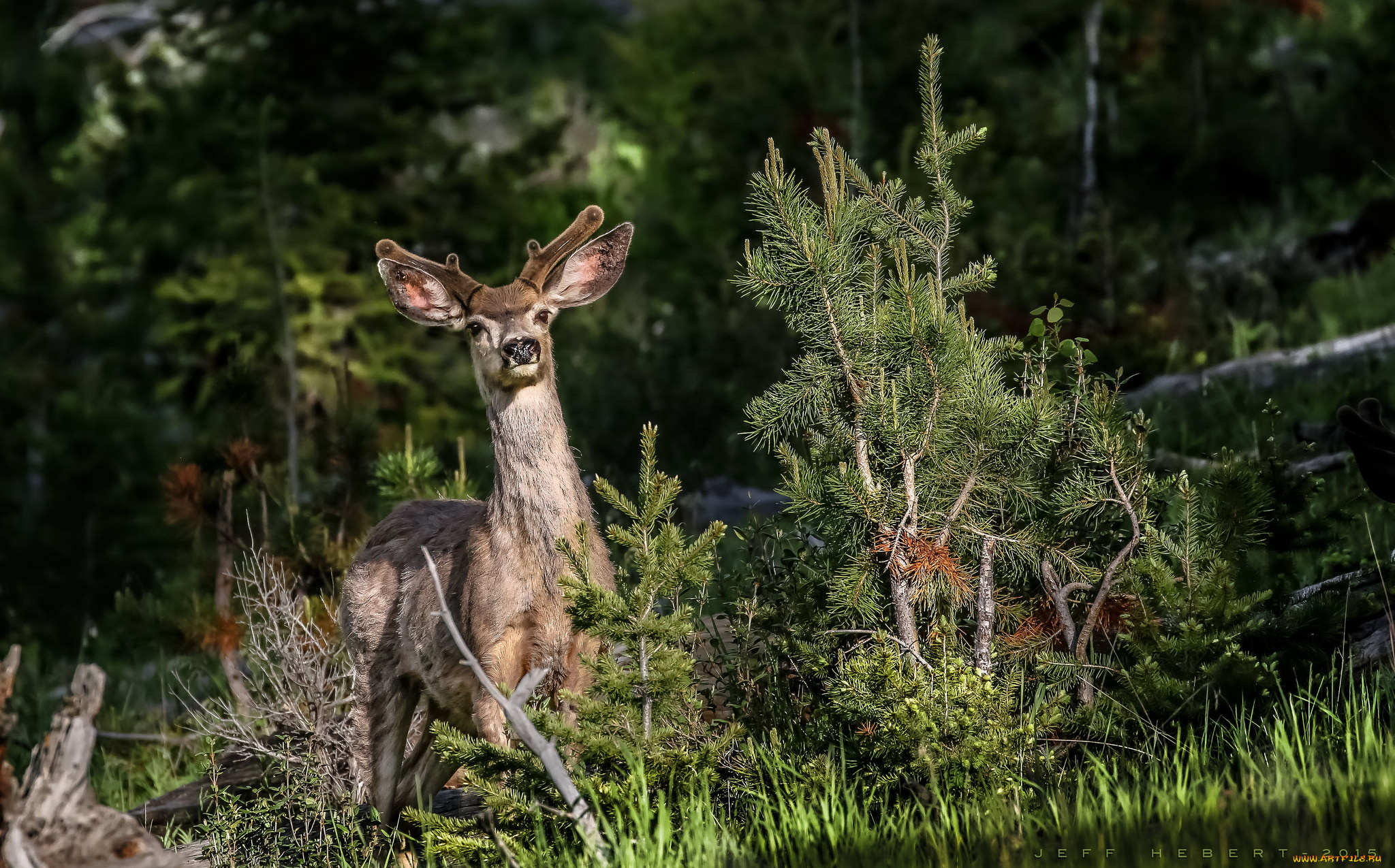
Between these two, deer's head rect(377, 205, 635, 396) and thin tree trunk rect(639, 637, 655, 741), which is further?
deer's head rect(377, 205, 635, 396)

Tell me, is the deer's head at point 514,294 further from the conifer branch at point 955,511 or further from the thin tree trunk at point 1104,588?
the thin tree trunk at point 1104,588

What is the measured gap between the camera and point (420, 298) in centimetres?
654

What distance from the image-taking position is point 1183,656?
16.5ft

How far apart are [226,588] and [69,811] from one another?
4.03 metres

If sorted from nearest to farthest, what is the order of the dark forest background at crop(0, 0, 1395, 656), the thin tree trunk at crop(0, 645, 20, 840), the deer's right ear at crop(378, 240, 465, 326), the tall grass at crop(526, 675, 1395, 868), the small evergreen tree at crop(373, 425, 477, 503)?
the tall grass at crop(526, 675, 1395, 868) → the thin tree trunk at crop(0, 645, 20, 840) → the deer's right ear at crop(378, 240, 465, 326) → the small evergreen tree at crop(373, 425, 477, 503) → the dark forest background at crop(0, 0, 1395, 656)

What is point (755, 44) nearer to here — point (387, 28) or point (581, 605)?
point (387, 28)

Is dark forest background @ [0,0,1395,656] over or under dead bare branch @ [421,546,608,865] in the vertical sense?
over

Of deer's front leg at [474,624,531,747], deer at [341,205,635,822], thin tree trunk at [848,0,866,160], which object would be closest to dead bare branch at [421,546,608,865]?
deer at [341,205,635,822]

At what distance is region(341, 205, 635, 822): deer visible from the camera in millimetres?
5934

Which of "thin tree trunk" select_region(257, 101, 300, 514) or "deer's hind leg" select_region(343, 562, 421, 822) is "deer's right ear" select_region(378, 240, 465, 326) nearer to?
"deer's hind leg" select_region(343, 562, 421, 822)

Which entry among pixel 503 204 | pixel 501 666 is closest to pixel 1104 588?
pixel 501 666

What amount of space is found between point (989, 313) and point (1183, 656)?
21.2 feet

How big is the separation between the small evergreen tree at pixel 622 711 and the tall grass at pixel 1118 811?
0.13 metres

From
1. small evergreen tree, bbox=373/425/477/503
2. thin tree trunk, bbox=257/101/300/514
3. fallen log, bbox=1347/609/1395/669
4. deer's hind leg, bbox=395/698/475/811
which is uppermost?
thin tree trunk, bbox=257/101/300/514
